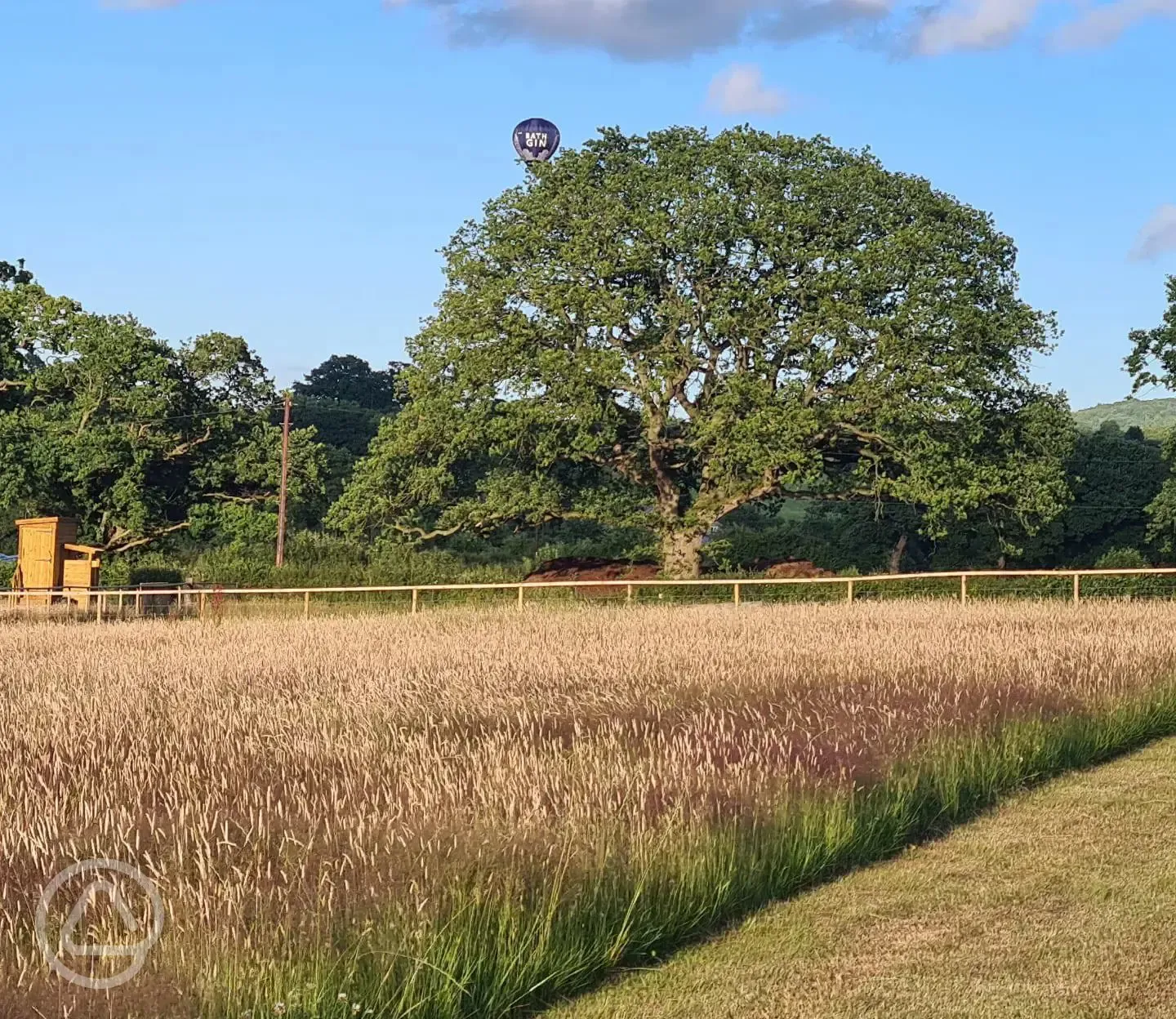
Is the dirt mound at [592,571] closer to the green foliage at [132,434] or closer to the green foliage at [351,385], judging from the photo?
the green foliage at [132,434]

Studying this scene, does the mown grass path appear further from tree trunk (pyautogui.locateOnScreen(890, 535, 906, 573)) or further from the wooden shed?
tree trunk (pyautogui.locateOnScreen(890, 535, 906, 573))

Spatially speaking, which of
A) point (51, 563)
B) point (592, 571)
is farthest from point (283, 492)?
point (592, 571)

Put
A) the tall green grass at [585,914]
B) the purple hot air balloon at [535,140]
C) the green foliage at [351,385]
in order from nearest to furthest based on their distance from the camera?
the tall green grass at [585,914], the purple hot air balloon at [535,140], the green foliage at [351,385]

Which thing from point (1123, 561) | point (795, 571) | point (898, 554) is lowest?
point (795, 571)

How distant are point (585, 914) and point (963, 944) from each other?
6.04ft

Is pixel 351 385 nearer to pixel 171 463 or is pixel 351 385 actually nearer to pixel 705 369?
pixel 171 463

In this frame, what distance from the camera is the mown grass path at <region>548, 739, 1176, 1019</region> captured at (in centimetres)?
629

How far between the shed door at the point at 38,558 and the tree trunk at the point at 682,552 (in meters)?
17.3

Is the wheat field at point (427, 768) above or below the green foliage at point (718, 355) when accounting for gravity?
below

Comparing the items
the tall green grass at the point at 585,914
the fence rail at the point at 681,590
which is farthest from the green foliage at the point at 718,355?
the tall green grass at the point at 585,914

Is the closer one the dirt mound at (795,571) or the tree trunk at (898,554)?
the dirt mound at (795,571)

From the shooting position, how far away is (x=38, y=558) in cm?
4178

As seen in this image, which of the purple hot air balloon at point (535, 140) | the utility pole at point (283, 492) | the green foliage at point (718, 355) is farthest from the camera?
the purple hot air balloon at point (535, 140)

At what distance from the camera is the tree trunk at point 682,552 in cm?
4191
